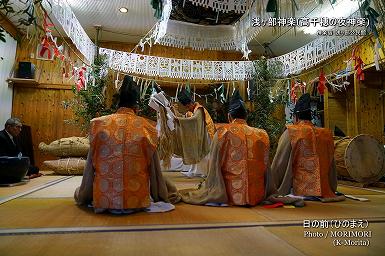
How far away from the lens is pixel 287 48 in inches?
348

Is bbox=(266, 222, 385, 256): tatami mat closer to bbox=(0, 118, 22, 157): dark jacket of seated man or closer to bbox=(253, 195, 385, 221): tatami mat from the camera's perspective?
bbox=(253, 195, 385, 221): tatami mat

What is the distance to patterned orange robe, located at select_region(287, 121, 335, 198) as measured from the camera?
11.2ft

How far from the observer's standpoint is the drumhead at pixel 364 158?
14.8ft

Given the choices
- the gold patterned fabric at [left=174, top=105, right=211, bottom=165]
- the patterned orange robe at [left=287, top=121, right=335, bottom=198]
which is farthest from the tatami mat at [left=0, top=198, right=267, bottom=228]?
the gold patterned fabric at [left=174, top=105, right=211, bottom=165]

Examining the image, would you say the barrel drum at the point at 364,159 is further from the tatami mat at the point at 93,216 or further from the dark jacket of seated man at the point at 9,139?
the dark jacket of seated man at the point at 9,139

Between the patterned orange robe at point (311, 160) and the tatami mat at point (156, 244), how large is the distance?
1680 mm

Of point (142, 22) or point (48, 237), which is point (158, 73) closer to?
point (142, 22)

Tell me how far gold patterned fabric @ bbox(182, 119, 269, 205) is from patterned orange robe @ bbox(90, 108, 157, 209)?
0.69 metres

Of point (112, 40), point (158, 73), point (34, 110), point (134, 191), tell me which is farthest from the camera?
point (112, 40)

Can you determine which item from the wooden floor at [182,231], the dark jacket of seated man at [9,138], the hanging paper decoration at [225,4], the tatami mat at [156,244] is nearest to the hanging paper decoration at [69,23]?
the dark jacket of seated man at [9,138]

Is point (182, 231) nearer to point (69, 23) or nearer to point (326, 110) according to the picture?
point (69, 23)

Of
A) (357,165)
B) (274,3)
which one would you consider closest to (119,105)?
(274,3)

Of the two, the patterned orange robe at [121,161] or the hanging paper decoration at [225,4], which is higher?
the hanging paper decoration at [225,4]

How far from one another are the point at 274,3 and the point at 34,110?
25.7 feet
